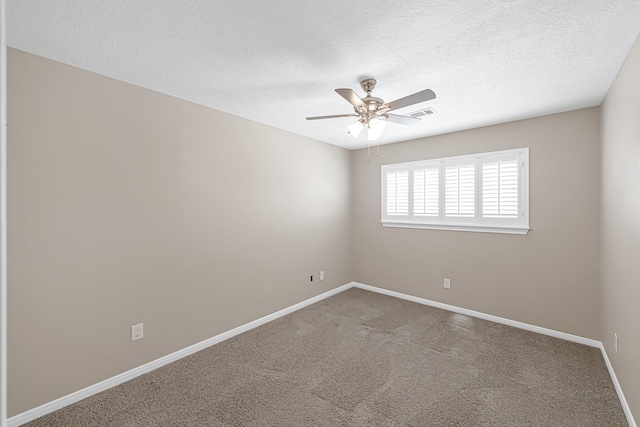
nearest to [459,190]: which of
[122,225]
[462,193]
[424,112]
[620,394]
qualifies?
[462,193]

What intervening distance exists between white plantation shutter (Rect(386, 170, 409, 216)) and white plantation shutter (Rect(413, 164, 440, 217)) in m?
0.12

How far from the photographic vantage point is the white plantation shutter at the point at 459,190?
12.0ft

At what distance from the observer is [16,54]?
1847 mm

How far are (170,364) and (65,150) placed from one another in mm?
1908

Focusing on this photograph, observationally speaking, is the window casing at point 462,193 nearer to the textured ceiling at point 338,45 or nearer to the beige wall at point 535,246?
the beige wall at point 535,246

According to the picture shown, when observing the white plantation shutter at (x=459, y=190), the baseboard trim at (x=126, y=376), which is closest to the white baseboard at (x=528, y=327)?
the white plantation shutter at (x=459, y=190)

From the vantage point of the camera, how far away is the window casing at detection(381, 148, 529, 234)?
3326 millimetres

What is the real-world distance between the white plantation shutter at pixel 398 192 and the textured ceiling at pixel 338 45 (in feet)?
5.55

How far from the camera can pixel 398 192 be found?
435 cm

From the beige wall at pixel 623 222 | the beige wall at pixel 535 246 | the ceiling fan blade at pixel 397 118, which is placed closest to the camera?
the beige wall at pixel 623 222

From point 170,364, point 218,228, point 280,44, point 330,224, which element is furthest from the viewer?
point 330,224

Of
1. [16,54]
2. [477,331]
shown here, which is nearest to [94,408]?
[16,54]

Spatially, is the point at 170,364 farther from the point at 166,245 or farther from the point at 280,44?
the point at 280,44

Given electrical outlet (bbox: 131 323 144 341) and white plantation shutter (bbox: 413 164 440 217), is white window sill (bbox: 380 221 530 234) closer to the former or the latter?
white plantation shutter (bbox: 413 164 440 217)
